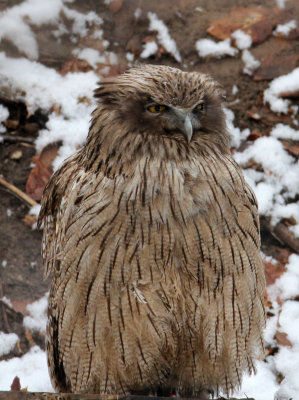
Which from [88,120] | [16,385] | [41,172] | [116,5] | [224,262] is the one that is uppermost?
[116,5]

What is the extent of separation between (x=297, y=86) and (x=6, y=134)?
218 centimetres

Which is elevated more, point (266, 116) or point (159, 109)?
point (266, 116)

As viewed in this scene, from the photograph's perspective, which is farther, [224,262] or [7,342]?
[7,342]

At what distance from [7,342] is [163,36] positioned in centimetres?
266

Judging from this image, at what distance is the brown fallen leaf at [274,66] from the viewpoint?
530 centimetres

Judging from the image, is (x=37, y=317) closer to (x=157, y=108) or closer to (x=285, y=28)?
(x=157, y=108)

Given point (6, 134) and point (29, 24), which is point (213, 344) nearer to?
point (6, 134)

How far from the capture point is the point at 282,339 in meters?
4.09

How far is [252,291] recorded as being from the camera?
10.5 ft

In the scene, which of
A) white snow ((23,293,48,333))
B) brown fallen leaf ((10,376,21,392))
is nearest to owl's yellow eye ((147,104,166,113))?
brown fallen leaf ((10,376,21,392))

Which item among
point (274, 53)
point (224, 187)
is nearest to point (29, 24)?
point (274, 53)

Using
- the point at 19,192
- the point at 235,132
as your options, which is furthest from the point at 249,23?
the point at 19,192

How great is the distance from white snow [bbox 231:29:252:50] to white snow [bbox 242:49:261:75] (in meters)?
0.06

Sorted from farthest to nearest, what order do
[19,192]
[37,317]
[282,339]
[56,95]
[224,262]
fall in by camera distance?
[56,95], [19,192], [37,317], [282,339], [224,262]
